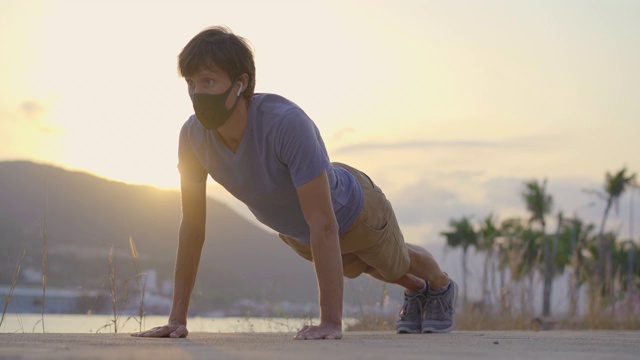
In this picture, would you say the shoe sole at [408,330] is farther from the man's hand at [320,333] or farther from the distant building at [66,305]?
the distant building at [66,305]

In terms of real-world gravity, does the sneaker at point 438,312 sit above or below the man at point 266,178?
below

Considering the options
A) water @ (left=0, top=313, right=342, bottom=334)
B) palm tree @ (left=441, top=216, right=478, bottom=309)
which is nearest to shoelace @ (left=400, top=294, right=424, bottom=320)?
water @ (left=0, top=313, right=342, bottom=334)

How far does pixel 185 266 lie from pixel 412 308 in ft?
5.32

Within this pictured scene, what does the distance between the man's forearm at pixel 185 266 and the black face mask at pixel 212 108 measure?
651mm

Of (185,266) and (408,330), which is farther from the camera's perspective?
(408,330)

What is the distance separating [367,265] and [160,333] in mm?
1400

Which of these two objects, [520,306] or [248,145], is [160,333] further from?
[520,306]

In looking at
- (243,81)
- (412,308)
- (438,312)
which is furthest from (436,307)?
(243,81)

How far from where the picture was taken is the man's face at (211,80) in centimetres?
409

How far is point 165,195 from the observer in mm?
22594

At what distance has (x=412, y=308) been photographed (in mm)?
5629

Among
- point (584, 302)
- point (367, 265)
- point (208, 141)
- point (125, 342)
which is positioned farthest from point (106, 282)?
point (584, 302)

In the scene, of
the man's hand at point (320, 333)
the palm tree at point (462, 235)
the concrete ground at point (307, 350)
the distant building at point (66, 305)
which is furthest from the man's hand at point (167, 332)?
the palm tree at point (462, 235)

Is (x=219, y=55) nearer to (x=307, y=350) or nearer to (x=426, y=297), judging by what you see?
(x=307, y=350)
